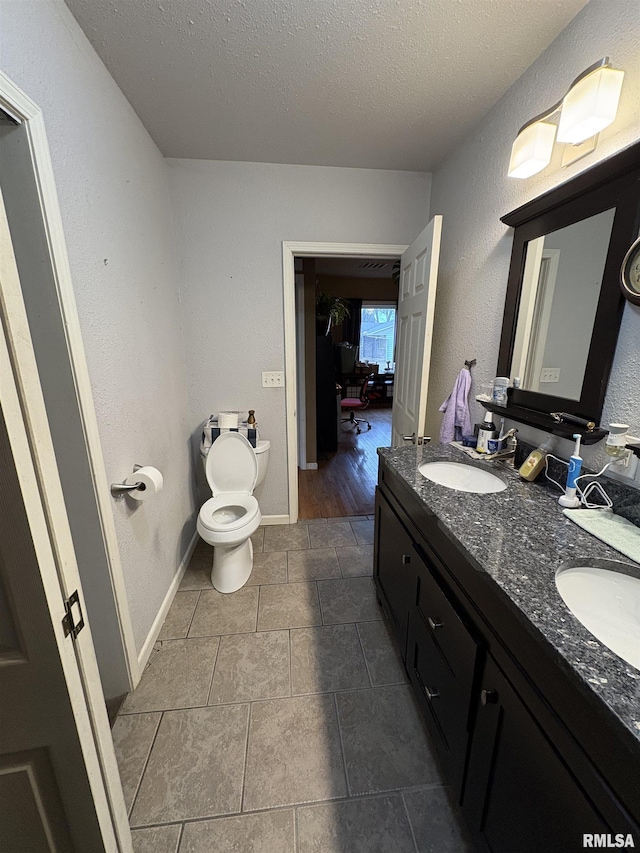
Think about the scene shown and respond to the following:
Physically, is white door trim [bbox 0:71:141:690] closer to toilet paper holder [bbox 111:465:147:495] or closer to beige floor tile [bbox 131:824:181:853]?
toilet paper holder [bbox 111:465:147:495]

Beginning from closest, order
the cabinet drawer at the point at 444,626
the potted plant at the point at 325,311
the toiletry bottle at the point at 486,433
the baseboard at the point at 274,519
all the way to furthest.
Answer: the cabinet drawer at the point at 444,626 < the toiletry bottle at the point at 486,433 < the baseboard at the point at 274,519 < the potted plant at the point at 325,311

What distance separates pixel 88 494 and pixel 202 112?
1861 mm

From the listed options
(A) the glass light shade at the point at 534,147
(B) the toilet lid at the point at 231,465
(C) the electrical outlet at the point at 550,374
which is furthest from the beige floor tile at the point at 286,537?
(A) the glass light shade at the point at 534,147

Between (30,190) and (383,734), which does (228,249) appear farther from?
(383,734)

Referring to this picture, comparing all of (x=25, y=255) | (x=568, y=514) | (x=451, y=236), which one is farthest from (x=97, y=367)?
(x=451, y=236)

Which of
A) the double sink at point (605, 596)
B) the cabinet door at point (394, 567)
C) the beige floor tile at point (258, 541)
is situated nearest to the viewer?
the double sink at point (605, 596)

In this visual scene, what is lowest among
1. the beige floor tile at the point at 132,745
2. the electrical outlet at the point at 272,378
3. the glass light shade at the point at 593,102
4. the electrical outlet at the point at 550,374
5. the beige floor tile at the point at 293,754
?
the beige floor tile at the point at 132,745

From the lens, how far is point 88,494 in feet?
3.92

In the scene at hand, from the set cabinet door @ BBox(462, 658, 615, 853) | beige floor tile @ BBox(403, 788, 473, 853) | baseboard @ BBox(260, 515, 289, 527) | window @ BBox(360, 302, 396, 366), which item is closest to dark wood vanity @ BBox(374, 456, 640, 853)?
cabinet door @ BBox(462, 658, 615, 853)

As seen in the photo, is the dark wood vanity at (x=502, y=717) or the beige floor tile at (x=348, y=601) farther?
the beige floor tile at (x=348, y=601)

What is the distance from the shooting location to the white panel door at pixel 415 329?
5.94ft

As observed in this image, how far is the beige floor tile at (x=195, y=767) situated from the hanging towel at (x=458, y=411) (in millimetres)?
1621

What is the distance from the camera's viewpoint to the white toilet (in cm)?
188

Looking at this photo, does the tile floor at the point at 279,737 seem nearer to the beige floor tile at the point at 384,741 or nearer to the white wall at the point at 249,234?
the beige floor tile at the point at 384,741
